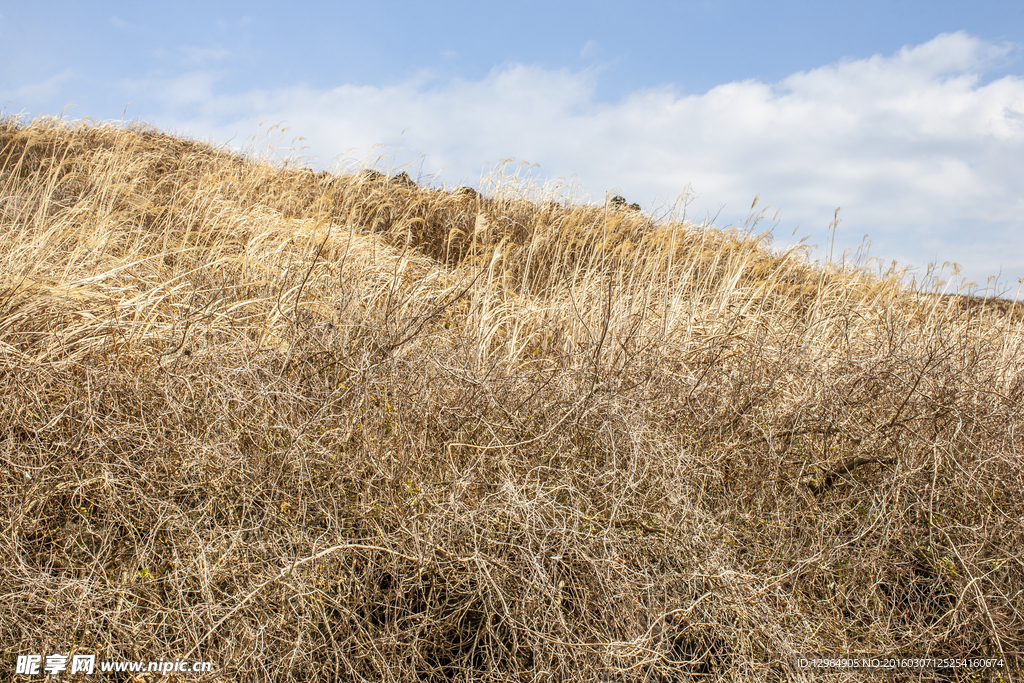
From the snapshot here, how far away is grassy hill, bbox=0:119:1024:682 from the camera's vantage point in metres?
1.82

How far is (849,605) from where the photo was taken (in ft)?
7.25

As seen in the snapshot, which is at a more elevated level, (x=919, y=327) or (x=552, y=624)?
(x=919, y=327)

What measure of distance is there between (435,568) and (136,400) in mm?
1547

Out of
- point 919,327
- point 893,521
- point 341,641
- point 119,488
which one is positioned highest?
point 919,327

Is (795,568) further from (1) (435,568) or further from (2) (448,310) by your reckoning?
(2) (448,310)

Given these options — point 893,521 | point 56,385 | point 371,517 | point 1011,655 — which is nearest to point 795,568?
point 893,521

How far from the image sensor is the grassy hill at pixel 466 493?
71.5 inches

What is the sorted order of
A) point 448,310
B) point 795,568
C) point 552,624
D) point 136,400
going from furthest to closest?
point 448,310, point 136,400, point 795,568, point 552,624

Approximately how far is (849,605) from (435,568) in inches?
65.2

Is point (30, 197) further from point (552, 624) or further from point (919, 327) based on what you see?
point (919, 327)

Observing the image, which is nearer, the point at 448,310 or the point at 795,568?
the point at 795,568

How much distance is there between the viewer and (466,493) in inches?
85.4

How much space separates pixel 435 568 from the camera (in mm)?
1916

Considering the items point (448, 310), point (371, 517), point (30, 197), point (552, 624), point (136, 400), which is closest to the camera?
point (552, 624)
